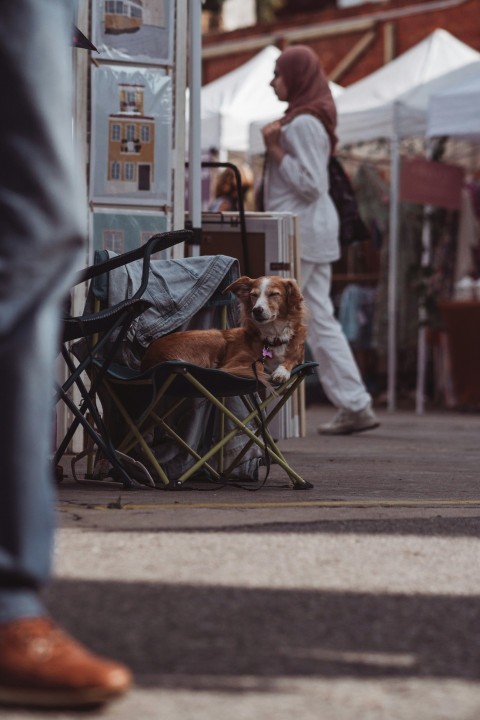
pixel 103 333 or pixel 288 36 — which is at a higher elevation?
pixel 288 36

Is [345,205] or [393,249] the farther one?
[393,249]

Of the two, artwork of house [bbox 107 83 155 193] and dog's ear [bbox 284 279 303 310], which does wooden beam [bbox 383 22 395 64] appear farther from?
dog's ear [bbox 284 279 303 310]

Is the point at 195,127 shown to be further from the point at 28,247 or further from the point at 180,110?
the point at 28,247

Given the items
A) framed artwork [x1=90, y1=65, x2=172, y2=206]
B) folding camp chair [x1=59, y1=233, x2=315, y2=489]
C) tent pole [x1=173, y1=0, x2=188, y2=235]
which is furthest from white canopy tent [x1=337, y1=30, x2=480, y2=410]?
folding camp chair [x1=59, y1=233, x2=315, y2=489]

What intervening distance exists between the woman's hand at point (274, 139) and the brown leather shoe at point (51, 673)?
21.4ft

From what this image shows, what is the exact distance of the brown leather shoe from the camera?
87.6 inches

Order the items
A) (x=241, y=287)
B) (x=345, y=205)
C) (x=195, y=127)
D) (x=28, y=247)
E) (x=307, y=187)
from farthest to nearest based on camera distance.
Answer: (x=345, y=205)
(x=307, y=187)
(x=195, y=127)
(x=241, y=287)
(x=28, y=247)

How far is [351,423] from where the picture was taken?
9.52 meters

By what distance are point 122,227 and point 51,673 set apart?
214 inches

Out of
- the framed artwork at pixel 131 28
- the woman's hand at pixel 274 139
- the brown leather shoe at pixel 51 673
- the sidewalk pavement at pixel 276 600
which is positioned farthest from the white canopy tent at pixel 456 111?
the brown leather shoe at pixel 51 673

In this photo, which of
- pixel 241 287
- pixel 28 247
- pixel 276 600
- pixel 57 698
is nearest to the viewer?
pixel 57 698

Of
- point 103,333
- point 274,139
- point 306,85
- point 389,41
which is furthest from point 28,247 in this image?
point 389,41

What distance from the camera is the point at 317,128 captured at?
28.3ft

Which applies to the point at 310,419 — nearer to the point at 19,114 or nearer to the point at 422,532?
the point at 422,532
